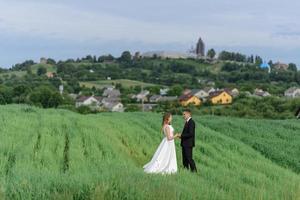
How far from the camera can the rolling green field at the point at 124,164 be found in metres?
10.2

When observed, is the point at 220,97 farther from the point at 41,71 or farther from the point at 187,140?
the point at 187,140

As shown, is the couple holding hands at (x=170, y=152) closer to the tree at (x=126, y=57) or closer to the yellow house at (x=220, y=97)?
the yellow house at (x=220, y=97)

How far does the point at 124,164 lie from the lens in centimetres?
1467

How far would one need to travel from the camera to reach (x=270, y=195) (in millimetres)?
12312

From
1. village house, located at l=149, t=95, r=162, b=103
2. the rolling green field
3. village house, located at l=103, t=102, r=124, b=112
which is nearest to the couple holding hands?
the rolling green field

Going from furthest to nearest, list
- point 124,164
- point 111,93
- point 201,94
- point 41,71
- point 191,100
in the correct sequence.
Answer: point 41,71 < point 111,93 < point 201,94 < point 191,100 < point 124,164

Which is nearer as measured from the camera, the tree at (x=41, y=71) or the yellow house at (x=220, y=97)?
the yellow house at (x=220, y=97)

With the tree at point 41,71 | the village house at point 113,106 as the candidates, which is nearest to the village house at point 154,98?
the village house at point 113,106

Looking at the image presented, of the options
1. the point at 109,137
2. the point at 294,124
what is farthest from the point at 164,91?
the point at 109,137

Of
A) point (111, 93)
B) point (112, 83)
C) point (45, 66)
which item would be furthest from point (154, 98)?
point (45, 66)

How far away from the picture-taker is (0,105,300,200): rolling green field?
400 inches

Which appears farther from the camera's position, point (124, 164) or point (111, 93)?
point (111, 93)

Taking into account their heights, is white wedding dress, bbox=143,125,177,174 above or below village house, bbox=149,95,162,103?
above

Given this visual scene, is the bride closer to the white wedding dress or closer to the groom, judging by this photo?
the white wedding dress
